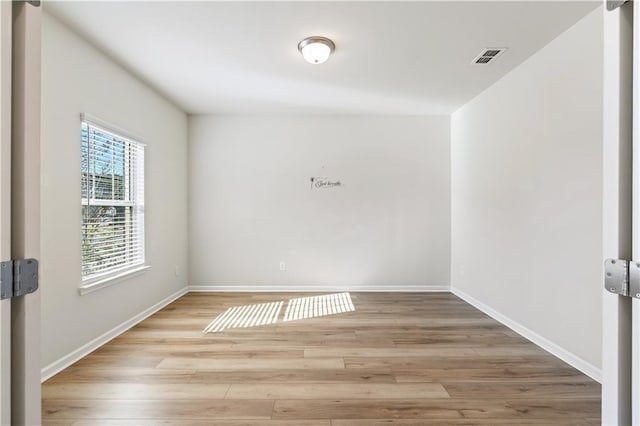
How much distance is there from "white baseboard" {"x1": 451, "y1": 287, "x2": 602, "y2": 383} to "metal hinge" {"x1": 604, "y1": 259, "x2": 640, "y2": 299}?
212 cm

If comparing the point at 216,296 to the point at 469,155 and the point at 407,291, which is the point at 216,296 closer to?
the point at 407,291

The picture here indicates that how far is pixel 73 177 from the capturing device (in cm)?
261

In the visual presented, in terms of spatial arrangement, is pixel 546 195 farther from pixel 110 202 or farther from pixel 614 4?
pixel 110 202

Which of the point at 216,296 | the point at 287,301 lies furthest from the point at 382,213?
the point at 216,296

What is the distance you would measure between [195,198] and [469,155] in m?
3.90

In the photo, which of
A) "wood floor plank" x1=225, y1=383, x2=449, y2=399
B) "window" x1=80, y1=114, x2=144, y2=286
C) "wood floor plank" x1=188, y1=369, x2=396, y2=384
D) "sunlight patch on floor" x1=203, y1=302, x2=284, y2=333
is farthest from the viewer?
"sunlight patch on floor" x1=203, y1=302, x2=284, y2=333

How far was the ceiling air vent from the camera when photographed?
2.86 m

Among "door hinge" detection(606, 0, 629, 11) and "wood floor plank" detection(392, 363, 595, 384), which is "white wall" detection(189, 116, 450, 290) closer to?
"wood floor plank" detection(392, 363, 595, 384)

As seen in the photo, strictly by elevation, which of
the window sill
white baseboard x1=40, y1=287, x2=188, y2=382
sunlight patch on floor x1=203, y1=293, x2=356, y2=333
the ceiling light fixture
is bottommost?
sunlight patch on floor x1=203, y1=293, x2=356, y2=333

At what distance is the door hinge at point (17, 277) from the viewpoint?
76 cm

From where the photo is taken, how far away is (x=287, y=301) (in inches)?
171

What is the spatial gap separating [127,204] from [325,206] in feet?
8.39

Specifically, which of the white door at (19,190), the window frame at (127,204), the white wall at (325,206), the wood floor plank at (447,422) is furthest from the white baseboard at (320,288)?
the white door at (19,190)

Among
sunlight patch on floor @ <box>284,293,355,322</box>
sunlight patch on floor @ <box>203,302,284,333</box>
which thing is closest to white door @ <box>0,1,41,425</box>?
sunlight patch on floor @ <box>203,302,284,333</box>
